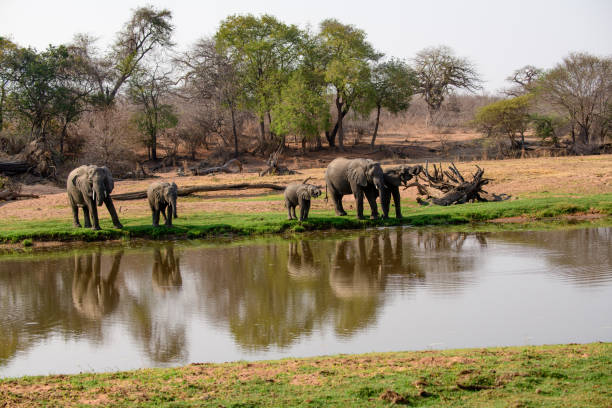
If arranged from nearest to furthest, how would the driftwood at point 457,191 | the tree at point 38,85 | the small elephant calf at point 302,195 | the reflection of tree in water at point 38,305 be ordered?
the reflection of tree in water at point 38,305 → the small elephant calf at point 302,195 → the driftwood at point 457,191 → the tree at point 38,85

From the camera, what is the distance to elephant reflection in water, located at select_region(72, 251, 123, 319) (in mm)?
10914

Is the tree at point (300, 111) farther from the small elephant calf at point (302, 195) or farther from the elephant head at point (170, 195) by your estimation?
the elephant head at point (170, 195)

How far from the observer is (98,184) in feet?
56.9

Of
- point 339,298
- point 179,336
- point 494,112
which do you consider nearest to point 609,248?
point 339,298

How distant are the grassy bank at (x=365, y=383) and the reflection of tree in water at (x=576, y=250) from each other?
5.30 meters

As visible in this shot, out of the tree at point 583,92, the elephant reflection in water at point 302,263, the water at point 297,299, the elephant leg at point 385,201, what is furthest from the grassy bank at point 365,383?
the tree at point 583,92

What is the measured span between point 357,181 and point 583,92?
2826 centimetres

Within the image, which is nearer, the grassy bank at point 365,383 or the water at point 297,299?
the grassy bank at point 365,383

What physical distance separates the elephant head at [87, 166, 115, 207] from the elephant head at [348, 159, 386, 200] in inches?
279

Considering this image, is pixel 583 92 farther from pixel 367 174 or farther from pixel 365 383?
pixel 365 383

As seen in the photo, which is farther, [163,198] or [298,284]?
[163,198]

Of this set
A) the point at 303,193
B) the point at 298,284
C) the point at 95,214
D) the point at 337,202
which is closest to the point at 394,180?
the point at 337,202

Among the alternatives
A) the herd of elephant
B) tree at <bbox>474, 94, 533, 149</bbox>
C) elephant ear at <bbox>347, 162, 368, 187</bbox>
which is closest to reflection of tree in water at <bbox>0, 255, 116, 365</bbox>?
the herd of elephant

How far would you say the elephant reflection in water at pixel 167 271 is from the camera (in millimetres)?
12464
